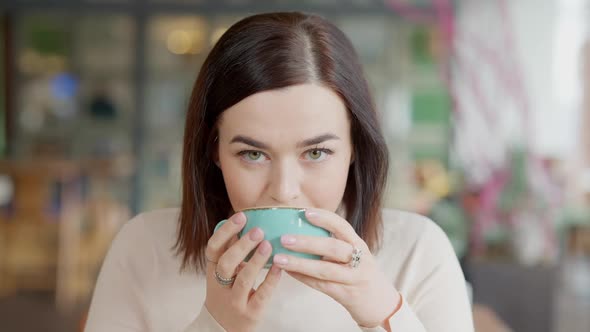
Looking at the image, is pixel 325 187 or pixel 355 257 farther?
pixel 325 187

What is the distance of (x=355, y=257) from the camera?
36.3 inches

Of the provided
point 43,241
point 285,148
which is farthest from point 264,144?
point 43,241

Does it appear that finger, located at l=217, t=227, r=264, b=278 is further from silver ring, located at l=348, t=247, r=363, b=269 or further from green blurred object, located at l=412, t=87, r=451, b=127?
green blurred object, located at l=412, t=87, r=451, b=127

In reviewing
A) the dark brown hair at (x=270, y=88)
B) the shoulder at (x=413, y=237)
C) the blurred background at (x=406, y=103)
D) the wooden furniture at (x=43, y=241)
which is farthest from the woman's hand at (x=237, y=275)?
the blurred background at (x=406, y=103)

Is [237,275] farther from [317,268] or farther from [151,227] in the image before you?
[151,227]

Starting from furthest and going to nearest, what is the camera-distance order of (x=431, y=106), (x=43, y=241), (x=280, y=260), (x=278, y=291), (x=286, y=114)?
1. (x=431, y=106)
2. (x=43, y=241)
3. (x=278, y=291)
4. (x=286, y=114)
5. (x=280, y=260)

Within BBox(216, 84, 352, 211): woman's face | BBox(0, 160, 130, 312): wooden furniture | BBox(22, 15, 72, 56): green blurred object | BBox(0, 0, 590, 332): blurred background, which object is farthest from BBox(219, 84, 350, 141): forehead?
BBox(22, 15, 72, 56): green blurred object

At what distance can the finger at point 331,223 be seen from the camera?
89 centimetres

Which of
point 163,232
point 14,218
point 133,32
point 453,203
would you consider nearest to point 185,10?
point 133,32

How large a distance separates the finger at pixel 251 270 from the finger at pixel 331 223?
0.22ft

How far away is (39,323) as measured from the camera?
13.6 feet

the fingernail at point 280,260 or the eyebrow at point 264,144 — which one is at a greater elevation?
the eyebrow at point 264,144

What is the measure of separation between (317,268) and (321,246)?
30mm

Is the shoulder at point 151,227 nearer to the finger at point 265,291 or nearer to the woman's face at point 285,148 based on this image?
the woman's face at point 285,148
